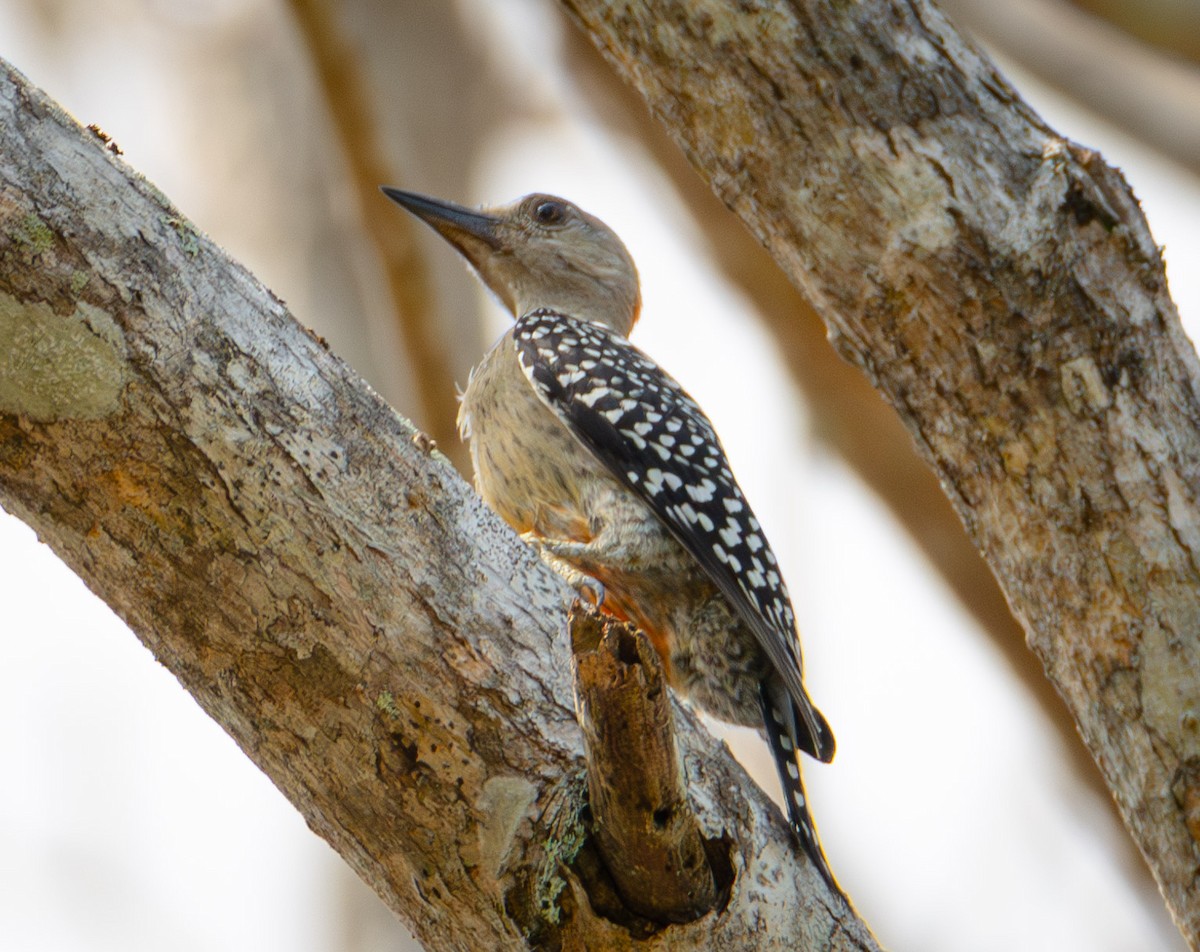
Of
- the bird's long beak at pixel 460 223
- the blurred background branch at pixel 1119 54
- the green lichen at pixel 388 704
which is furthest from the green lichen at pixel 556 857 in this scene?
the blurred background branch at pixel 1119 54

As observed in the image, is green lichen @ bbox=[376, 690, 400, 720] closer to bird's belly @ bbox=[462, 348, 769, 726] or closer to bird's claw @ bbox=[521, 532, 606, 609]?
bird's claw @ bbox=[521, 532, 606, 609]

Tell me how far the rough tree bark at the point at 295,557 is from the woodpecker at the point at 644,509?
122 centimetres

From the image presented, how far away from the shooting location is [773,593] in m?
4.40

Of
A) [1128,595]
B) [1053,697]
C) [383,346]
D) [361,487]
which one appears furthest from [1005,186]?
[383,346]

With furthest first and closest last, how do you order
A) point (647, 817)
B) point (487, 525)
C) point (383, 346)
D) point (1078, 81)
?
point (383, 346), point (1078, 81), point (487, 525), point (647, 817)

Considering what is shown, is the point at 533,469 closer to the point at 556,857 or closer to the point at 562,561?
the point at 562,561

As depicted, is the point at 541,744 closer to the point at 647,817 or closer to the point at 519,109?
the point at 647,817

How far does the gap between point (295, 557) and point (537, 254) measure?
3.72 m

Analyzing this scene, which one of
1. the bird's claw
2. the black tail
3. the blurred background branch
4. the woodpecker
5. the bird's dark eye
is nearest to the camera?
the black tail

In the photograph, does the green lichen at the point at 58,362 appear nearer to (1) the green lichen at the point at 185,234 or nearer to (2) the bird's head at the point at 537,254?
(1) the green lichen at the point at 185,234

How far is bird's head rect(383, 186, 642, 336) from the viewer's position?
5867 mm

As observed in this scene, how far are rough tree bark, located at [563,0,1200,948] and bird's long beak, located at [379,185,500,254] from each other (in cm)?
204

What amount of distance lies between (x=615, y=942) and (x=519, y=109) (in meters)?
6.42

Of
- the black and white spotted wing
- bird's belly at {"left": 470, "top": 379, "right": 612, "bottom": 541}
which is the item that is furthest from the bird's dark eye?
bird's belly at {"left": 470, "top": 379, "right": 612, "bottom": 541}
